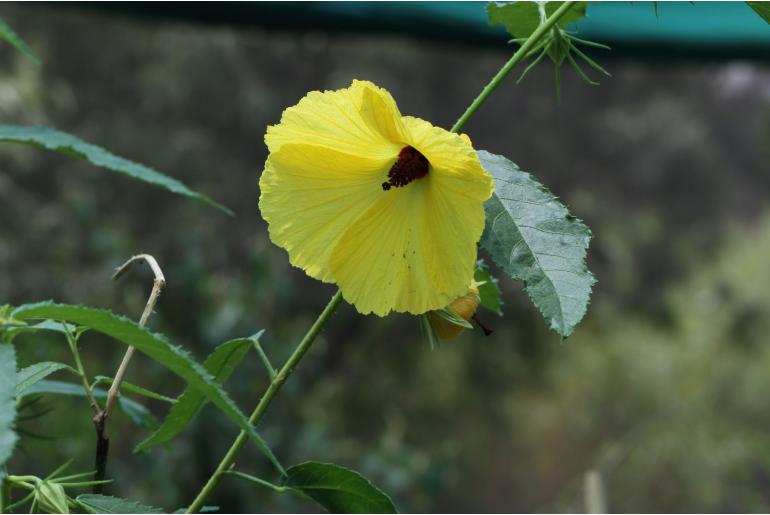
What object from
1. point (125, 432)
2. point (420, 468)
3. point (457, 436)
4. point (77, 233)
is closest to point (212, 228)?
point (77, 233)

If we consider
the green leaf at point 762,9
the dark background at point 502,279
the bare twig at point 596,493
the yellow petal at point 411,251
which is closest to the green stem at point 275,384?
the yellow petal at point 411,251

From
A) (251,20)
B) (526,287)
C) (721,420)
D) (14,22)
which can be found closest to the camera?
(526,287)

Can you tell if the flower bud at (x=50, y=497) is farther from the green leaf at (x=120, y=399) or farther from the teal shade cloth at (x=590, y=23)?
the teal shade cloth at (x=590, y=23)

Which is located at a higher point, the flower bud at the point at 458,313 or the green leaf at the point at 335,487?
the flower bud at the point at 458,313

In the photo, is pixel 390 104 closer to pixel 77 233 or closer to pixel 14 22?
pixel 77 233

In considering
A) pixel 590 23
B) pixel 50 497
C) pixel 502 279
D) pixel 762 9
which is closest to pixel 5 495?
pixel 50 497

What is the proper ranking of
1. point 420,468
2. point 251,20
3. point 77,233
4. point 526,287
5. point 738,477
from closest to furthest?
1. point 526,287
2. point 251,20
3. point 420,468
4. point 77,233
5. point 738,477
